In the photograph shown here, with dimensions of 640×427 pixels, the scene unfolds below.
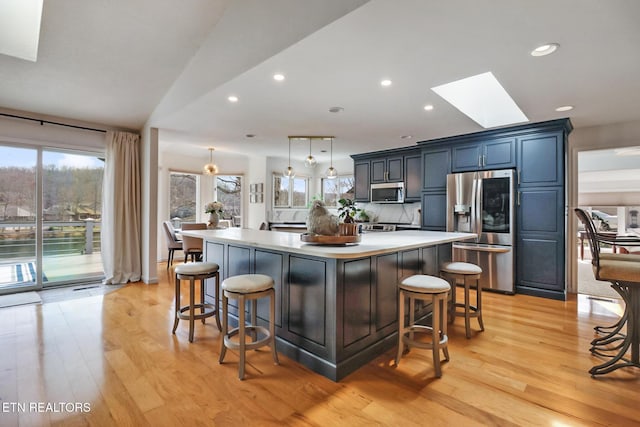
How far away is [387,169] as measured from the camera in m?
6.18

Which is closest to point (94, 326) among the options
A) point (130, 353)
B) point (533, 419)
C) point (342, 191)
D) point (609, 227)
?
point (130, 353)

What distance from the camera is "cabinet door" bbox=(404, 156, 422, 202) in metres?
5.68

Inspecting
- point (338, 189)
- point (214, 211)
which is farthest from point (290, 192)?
point (214, 211)

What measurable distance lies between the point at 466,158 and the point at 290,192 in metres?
4.24

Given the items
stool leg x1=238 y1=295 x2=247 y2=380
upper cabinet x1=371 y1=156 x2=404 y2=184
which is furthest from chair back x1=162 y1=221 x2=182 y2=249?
A: stool leg x1=238 y1=295 x2=247 y2=380

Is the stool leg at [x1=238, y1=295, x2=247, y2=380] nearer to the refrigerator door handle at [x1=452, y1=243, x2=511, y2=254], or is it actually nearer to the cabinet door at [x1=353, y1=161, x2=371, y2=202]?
the refrigerator door handle at [x1=452, y1=243, x2=511, y2=254]

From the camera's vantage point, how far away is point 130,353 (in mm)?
2424

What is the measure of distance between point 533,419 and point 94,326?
366 cm

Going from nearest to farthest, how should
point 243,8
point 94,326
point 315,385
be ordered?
point 315,385 < point 243,8 < point 94,326

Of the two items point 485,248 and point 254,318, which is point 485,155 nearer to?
point 485,248

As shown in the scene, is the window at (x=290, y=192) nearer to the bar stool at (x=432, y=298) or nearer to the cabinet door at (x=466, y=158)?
the cabinet door at (x=466, y=158)

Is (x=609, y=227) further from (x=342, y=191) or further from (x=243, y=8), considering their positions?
(x=243, y=8)

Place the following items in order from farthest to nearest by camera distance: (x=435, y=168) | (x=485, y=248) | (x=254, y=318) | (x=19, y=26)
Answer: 1. (x=435, y=168)
2. (x=485, y=248)
3. (x=19, y=26)
4. (x=254, y=318)

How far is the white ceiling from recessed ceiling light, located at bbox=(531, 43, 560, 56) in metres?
0.06
